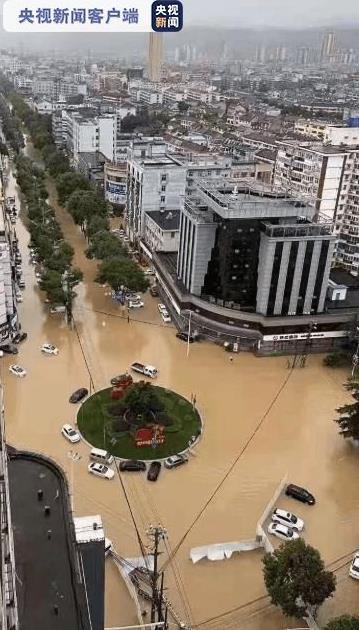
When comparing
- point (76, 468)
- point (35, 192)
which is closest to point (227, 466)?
point (76, 468)

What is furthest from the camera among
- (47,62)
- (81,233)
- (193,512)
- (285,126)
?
(47,62)

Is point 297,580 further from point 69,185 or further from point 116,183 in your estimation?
point 69,185

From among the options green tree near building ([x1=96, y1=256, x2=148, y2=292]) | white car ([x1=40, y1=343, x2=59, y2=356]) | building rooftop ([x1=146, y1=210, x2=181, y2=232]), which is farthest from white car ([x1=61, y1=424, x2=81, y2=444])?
building rooftop ([x1=146, y1=210, x2=181, y2=232])

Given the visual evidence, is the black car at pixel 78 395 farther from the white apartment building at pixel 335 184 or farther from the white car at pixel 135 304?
the white apartment building at pixel 335 184

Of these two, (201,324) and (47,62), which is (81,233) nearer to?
(201,324)

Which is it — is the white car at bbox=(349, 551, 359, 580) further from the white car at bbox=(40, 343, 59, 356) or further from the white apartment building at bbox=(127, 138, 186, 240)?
the white apartment building at bbox=(127, 138, 186, 240)

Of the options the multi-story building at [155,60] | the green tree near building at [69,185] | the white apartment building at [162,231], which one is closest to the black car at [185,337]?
the white apartment building at [162,231]
